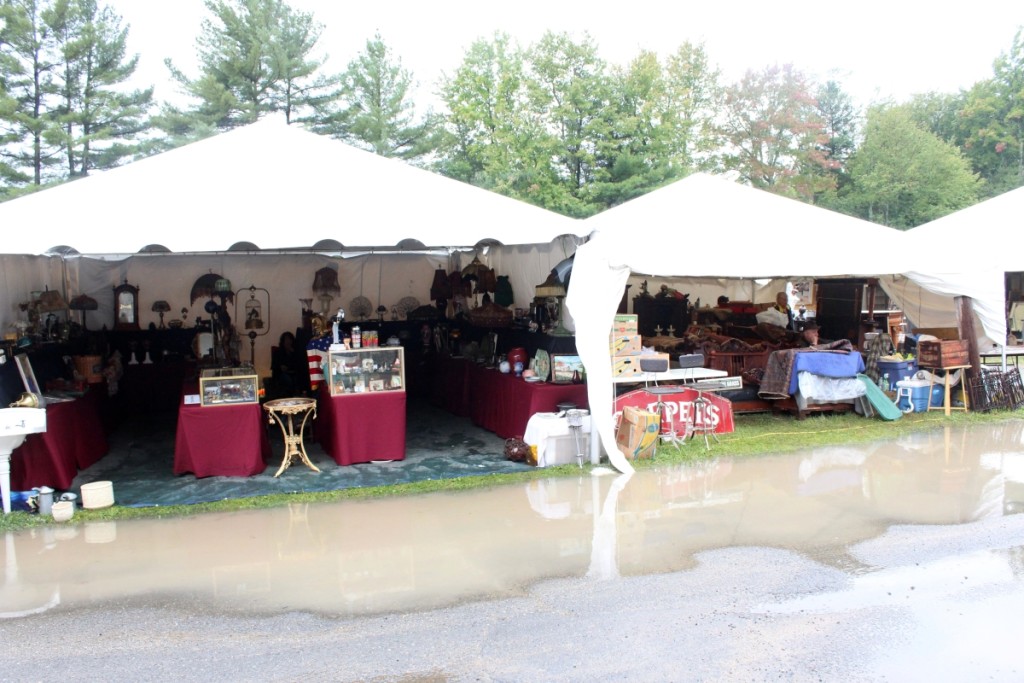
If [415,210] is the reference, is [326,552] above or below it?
below

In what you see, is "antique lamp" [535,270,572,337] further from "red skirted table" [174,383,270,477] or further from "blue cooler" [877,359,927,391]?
"blue cooler" [877,359,927,391]

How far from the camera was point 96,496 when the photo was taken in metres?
6.52

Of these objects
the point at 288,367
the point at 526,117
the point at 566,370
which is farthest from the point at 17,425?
the point at 526,117

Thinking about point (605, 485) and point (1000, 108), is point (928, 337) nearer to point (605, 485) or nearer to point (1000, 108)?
point (605, 485)

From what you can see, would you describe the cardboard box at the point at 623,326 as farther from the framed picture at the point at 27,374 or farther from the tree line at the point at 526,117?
the tree line at the point at 526,117

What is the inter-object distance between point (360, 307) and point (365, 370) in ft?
16.7

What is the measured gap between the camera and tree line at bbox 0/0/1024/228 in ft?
76.0

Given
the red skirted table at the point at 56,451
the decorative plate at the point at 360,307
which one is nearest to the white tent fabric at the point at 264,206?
the red skirted table at the point at 56,451

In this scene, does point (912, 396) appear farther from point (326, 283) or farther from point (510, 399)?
point (326, 283)

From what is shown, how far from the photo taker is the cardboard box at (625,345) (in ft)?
27.1

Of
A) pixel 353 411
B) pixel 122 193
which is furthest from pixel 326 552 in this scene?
pixel 122 193

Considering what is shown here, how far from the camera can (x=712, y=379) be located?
29.7ft

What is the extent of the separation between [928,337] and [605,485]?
262 inches

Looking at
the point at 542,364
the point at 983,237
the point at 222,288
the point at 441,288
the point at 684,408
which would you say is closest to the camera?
the point at 542,364
